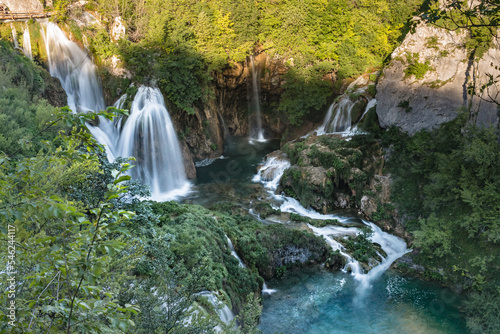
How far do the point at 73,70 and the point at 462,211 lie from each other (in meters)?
18.3

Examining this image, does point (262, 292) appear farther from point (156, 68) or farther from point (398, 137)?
point (156, 68)

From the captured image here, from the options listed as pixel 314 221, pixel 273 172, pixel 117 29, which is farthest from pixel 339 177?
pixel 117 29

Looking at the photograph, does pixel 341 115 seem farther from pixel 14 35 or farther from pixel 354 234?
pixel 14 35

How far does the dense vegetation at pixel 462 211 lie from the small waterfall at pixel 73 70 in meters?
15.3

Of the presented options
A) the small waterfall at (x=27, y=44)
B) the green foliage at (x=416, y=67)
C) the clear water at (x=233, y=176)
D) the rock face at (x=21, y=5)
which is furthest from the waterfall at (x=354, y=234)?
the rock face at (x=21, y=5)

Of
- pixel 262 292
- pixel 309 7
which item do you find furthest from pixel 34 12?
pixel 262 292

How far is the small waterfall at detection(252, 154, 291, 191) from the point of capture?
18109 millimetres

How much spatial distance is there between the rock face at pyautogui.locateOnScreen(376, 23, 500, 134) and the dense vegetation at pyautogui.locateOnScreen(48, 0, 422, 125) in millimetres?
4899

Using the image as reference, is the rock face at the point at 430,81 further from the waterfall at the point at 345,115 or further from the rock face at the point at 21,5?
the rock face at the point at 21,5

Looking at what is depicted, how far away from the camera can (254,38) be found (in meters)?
22.4

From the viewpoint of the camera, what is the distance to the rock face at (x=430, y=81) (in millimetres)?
14258

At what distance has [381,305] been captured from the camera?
35.9 ft

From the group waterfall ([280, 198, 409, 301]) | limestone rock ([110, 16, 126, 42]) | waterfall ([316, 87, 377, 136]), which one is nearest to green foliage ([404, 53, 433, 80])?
waterfall ([316, 87, 377, 136])

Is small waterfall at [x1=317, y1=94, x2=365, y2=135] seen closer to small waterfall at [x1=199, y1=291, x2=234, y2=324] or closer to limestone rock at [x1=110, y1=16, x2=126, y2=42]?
limestone rock at [x1=110, y1=16, x2=126, y2=42]
